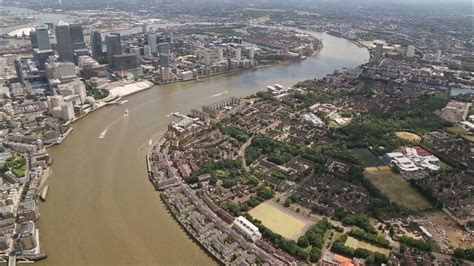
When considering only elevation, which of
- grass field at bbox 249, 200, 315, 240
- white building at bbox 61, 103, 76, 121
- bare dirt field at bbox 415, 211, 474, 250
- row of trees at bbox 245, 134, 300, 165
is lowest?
bare dirt field at bbox 415, 211, 474, 250

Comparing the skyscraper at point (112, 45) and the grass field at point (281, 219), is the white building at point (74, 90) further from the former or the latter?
the grass field at point (281, 219)

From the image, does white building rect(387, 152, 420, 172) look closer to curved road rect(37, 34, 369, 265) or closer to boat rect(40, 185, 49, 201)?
curved road rect(37, 34, 369, 265)

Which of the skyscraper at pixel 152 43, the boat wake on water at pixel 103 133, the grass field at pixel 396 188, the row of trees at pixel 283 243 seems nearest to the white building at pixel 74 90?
the boat wake on water at pixel 103 133

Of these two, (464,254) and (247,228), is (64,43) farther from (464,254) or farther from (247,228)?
(464,254)

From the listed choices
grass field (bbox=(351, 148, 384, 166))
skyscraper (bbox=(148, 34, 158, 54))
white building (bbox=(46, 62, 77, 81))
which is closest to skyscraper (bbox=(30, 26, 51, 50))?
white building (bbox=(46, 62, 77, 81))

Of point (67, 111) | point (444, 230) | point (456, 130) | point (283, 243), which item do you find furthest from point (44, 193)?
point (456, 130)
